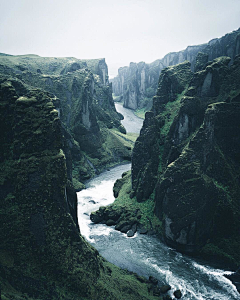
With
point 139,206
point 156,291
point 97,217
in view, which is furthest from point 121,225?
point 156,291

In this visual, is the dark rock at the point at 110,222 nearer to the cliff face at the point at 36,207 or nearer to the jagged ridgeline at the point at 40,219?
the jagged ridgeline at the point at 40,219

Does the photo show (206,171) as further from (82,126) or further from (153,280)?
(82,126)

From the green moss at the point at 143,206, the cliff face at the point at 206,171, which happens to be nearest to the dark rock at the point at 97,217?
the green moss at the point at 143,206

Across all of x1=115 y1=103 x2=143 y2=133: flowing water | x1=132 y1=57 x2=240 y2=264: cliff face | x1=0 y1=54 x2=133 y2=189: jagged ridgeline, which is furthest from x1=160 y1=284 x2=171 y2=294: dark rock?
x1=115 y1=103 x2=143 y2=133: flowing water

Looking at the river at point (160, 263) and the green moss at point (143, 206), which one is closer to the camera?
the river at point (160, 263)

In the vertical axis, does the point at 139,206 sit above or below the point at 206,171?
below

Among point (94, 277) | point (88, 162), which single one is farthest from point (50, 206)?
point (88, 162)

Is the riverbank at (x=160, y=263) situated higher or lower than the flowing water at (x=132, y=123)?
lower
